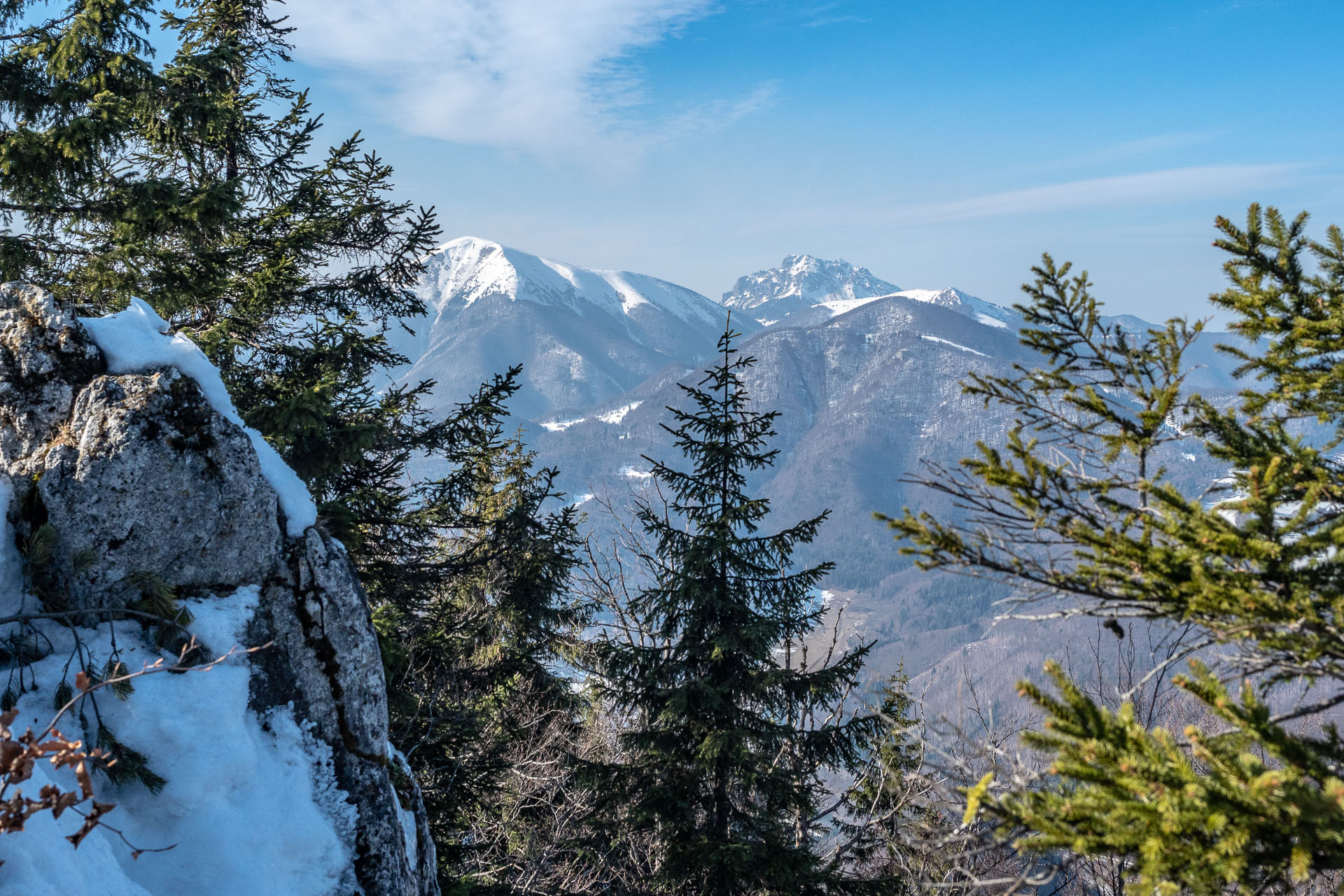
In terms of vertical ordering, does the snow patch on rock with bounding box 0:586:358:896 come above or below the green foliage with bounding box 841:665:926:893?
above

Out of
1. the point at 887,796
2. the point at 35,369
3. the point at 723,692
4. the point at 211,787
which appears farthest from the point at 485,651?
the point at 35,369

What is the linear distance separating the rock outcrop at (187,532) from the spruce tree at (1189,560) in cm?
439

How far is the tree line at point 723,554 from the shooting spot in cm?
282

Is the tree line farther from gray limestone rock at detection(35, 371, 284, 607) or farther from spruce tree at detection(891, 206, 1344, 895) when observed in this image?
gray limestone rock at detection(35, 371, 284, 607)

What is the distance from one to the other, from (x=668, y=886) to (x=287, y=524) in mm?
6980

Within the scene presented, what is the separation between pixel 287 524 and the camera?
19.2 ft

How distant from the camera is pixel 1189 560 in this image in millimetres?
3375

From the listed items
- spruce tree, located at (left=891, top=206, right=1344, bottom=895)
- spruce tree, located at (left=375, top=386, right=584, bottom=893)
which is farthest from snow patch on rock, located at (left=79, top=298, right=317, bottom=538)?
spruce tree, located at (left=891, top=206, right=1344, bottom=895)

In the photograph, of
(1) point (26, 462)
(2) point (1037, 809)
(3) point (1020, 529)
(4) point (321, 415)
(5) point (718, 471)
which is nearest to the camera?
(2) point (1037, 809)

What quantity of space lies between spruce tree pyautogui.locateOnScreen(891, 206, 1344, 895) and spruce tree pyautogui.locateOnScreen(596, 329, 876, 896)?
5076 mm

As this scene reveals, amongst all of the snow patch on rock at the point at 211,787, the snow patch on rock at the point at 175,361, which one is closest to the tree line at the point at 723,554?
the snow patch on rock at the point at 175,361

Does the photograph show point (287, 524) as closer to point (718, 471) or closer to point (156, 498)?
point (156, 498)

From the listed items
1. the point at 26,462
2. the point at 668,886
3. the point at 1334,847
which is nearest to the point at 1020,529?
the point at 1334,847

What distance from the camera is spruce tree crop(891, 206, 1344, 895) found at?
2.53 meters
